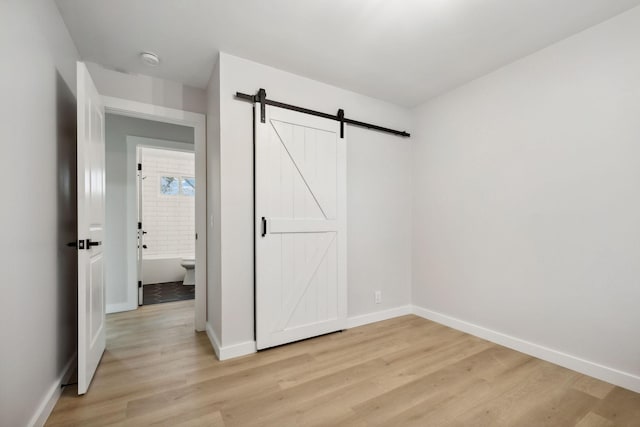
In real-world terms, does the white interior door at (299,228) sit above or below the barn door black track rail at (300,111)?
below

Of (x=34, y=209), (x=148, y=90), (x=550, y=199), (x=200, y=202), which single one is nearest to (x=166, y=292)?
(x=200, y=202)

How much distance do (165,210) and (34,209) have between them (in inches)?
185

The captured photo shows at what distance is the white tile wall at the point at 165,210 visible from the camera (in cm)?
570

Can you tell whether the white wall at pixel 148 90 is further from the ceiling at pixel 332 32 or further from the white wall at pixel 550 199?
the white wall at pixel 550 199

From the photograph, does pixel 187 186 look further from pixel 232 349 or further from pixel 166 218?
pixel 232 349

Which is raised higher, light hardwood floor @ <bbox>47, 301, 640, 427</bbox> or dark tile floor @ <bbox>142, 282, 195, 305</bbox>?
light hardwood floor @ <bbox>47, 301, 640, 427</bbox>

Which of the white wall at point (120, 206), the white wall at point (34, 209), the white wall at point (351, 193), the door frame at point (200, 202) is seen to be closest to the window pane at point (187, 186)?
the white wall at point (120, 206)

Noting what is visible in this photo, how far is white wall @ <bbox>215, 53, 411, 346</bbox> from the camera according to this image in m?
2.35

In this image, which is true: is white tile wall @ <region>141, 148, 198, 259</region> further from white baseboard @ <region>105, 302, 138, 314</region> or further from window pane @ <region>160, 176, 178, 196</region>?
white baseboard @ <region>105, 302, 138, 314</region>

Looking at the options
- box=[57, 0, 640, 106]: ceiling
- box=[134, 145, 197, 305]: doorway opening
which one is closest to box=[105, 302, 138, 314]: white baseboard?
box=[134, 145, 197, 305]: doorway opening

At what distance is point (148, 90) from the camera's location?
271 centimetres

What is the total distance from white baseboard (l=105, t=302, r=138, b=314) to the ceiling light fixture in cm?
284

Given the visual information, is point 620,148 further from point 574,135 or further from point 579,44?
point 579,44

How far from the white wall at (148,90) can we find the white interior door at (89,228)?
40 cm
